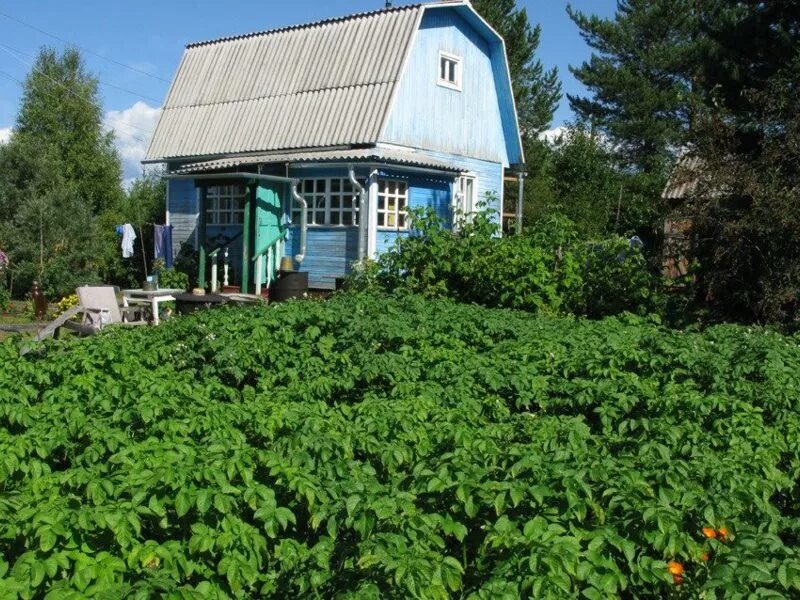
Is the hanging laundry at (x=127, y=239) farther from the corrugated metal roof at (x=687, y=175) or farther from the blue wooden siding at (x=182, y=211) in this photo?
the corrugated metal roof at (x=687, y=175)

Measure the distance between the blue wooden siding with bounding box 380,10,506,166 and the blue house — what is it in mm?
38

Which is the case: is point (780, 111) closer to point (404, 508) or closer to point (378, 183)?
point (378, 183)

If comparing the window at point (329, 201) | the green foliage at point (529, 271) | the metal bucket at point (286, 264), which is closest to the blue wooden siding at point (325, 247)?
the window at point (329, 201)

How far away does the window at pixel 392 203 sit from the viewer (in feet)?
54.4

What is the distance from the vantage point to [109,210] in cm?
2817

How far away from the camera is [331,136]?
17109mm

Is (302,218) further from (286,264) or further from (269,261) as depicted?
(286,264)

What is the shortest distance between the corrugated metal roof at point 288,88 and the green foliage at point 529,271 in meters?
4.97

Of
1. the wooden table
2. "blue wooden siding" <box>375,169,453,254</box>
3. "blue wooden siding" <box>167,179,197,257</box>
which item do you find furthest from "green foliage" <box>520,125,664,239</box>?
the wooden table

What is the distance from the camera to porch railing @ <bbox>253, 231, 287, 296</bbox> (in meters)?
16.6

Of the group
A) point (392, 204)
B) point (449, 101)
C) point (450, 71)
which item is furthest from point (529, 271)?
point (450, 71)

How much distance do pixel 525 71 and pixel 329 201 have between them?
19210 mm

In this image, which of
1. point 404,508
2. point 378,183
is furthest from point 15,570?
point 378,183

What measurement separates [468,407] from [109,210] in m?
25.0
